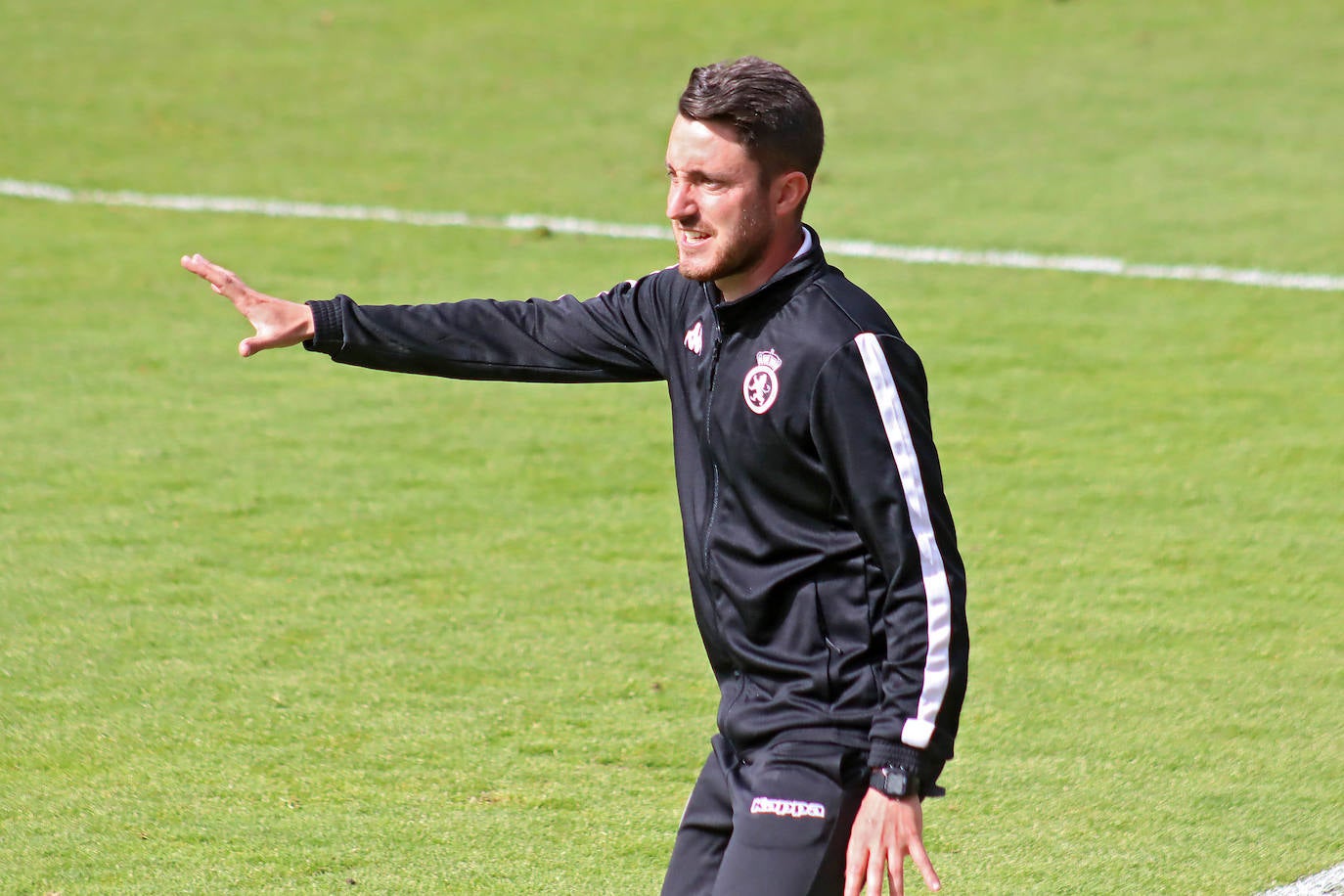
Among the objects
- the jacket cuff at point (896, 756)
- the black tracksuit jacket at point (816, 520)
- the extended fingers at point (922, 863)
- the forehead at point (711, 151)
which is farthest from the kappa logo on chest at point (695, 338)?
the extended fingers at point (922, 863)

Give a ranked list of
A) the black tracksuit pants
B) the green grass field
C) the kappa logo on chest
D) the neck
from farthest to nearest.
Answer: the green grass field → the kappa logo on chest → the neck → the black tracksuit pants

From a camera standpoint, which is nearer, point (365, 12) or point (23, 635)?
point (23, 635)

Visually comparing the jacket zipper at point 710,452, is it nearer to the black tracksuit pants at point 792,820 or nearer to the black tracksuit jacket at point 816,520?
the black tracksuit jacket at point 816,520

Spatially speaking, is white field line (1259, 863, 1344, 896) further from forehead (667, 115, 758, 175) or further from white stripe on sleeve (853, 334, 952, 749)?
forehead (667, 115, 758, 175)

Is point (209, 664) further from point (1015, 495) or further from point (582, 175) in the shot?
point (582, 175)

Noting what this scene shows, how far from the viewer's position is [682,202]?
11.3 ft

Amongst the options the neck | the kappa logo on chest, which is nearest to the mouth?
the neck

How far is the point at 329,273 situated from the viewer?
11.4 metres

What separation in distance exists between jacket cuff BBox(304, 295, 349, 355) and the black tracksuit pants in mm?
1214

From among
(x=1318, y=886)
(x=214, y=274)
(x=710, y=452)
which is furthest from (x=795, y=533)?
(x=1318, y=886)

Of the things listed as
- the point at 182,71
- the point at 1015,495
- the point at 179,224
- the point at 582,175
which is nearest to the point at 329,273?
the point at 179,224

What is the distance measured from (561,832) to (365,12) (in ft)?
48.9

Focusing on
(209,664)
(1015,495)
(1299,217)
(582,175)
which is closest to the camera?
(209,664)

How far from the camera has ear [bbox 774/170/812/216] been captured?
3443mm
